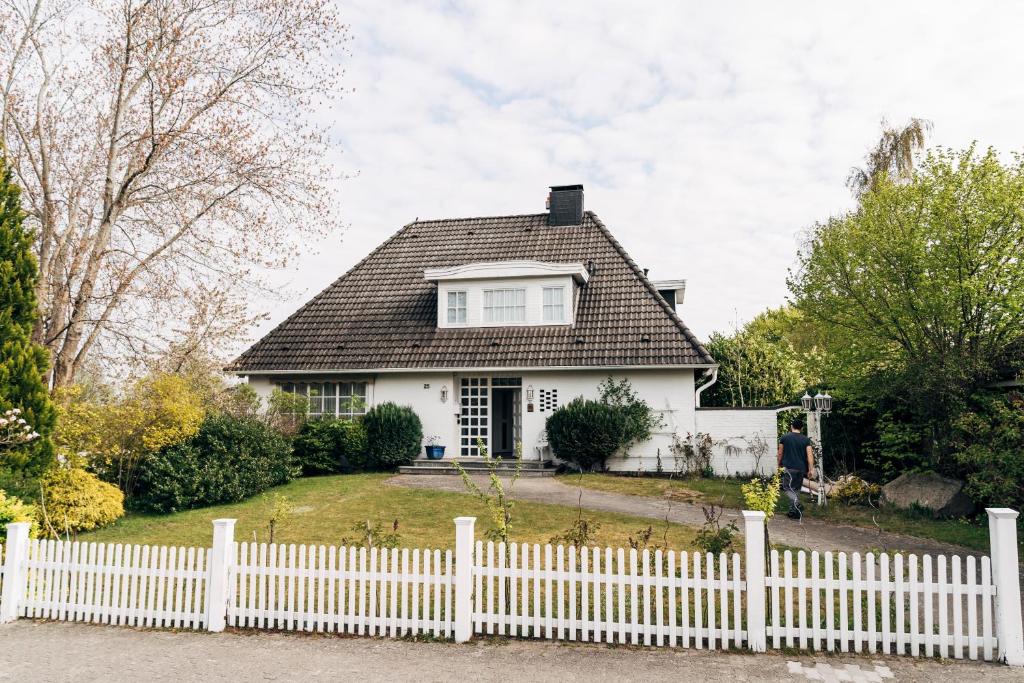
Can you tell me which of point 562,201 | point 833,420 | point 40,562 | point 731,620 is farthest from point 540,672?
point 562,201

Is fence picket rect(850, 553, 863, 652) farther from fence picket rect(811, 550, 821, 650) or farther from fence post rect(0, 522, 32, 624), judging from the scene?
fence post rect(0, 522, 32, 624)

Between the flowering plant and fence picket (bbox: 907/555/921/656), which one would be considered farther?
the flowering plant

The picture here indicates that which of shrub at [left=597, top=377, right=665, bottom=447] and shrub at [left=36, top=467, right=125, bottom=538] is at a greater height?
shrub at [left=597, top=377, right=665, bottom=447]

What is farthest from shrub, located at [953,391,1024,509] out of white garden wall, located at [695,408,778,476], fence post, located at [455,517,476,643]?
fence post, located at [455,517,476,643]

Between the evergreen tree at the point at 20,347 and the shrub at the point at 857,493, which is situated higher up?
the evergreen tree at the point at 20,347

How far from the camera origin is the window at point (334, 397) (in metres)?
19.4

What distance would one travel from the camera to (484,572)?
6.68 m

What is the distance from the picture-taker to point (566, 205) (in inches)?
882

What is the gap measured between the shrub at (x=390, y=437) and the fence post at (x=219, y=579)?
1109 cm

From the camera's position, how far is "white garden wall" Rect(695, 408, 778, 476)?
17281 millimetres

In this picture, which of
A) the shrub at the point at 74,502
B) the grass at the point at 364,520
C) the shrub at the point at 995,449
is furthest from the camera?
the shrub at the point at 74,502

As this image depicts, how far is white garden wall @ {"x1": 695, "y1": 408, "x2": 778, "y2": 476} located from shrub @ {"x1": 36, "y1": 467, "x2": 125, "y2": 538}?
517 inches

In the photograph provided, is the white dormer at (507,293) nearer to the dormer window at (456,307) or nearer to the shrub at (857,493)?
the dormer window at (456,307)

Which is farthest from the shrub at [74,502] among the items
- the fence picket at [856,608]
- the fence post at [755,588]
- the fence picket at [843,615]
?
the fence picket at [856,608]
